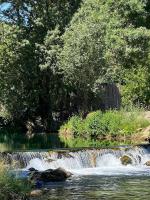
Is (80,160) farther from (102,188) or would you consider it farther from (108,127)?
(108,127)

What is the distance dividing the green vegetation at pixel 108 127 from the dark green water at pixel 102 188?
15899 millimetres

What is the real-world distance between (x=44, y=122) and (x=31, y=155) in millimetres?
25505

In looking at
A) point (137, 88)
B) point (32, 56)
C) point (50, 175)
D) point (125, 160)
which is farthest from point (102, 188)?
A: point (32, 56)

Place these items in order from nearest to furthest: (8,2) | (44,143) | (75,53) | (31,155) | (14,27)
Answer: (31,155)
(44,143)
(75,53)
(14,27)
(8,2)

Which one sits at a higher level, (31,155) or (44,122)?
(44,122)

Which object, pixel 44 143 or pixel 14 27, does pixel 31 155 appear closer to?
pixel 44 143

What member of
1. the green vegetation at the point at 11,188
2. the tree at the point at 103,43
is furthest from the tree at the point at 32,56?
the green vegetation at the point at 11,188

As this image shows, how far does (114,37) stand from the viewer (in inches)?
2045

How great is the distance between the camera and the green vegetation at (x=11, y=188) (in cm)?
1780

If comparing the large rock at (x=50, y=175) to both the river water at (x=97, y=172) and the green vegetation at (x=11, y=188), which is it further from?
the green vegetation at (x=11, y=188)

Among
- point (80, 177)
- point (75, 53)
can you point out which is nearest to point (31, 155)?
point (80, 177)

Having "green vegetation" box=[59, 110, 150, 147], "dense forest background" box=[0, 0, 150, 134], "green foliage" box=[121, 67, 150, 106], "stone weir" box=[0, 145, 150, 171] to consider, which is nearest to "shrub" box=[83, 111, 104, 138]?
"green vegetation" box=[59, 110, 150, 147]

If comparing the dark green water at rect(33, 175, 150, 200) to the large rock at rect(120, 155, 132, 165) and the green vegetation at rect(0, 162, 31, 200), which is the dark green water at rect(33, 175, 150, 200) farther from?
the large rock at rect(120, 155, 132, 165)

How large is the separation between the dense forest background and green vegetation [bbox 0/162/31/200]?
1140 inches
